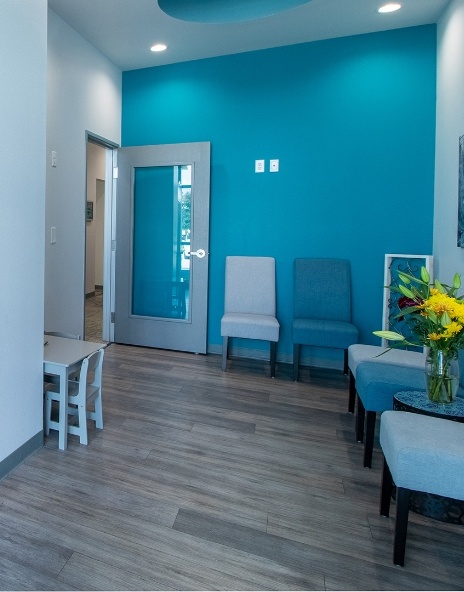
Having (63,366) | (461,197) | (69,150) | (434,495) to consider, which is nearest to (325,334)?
(461,197)

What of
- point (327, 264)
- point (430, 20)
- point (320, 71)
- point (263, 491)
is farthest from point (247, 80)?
point (263, 491)

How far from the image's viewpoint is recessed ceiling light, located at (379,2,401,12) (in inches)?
110

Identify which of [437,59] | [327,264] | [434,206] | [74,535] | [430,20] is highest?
[430,20]

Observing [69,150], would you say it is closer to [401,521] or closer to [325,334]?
[325,334]

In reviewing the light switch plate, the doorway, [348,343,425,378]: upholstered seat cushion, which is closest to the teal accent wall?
the light switch plate

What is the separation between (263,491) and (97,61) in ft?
12.9

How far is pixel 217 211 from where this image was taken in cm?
374

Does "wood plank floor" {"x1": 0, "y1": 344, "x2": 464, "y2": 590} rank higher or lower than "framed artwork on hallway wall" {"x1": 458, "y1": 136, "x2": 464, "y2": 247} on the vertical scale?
lower

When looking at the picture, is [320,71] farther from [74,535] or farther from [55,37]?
[74,535]

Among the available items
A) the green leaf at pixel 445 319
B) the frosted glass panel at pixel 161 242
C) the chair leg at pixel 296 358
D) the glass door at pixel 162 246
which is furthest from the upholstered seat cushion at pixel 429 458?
the frosted glass panel at pixel 161 242

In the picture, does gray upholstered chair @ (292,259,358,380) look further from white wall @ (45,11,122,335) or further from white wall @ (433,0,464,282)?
white wall @ (45,11,122,335)

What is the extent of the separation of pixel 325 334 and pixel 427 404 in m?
1.47

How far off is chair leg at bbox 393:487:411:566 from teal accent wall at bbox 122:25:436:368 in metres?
2.28

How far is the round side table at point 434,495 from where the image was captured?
1438mm
